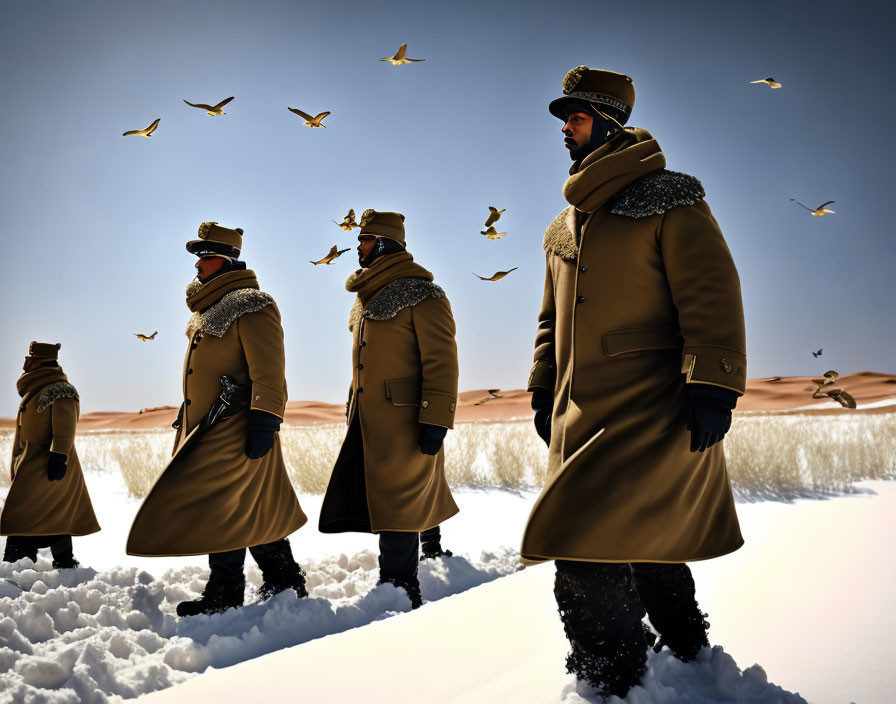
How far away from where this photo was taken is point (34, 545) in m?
5.25

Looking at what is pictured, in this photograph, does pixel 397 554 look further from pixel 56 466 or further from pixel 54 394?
pixel 54 394

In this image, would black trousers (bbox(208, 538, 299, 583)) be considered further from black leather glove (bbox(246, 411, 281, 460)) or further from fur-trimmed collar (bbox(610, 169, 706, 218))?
fur-trimmed collar (bbox(610, 169, 706, 218))

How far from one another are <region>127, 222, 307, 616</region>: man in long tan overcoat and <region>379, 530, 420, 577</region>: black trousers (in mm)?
495

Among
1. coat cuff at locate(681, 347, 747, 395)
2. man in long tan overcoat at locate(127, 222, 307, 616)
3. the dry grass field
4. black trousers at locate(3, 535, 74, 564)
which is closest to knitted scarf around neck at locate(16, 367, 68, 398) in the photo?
black trousers at locate(3, 535, 74, 564)

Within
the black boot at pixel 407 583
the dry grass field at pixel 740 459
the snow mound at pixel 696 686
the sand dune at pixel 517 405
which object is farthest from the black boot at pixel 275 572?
the sand dune at pixel 517 405

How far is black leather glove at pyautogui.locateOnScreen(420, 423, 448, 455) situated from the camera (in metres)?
4.20

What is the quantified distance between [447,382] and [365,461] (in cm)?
68

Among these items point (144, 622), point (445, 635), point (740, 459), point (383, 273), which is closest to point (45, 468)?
point (144, 622)

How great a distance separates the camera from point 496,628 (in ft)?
9.69

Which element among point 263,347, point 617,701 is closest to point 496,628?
point 617,701

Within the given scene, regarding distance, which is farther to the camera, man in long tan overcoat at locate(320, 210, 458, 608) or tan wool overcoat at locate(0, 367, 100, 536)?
tan wool overcoat at locate(0, 367, 100, 536)

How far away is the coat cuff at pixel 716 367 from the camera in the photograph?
2059 mm

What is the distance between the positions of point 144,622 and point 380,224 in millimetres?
2634

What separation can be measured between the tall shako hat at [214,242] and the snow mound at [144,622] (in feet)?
6.60
